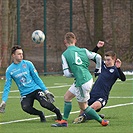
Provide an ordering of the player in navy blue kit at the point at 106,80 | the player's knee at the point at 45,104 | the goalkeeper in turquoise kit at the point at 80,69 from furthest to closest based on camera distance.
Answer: the player in navy blue kit at the point at 106,80 → the player's knee at the point at 45,104 → the goalkeeper in turquoise kit at the point at 80,69

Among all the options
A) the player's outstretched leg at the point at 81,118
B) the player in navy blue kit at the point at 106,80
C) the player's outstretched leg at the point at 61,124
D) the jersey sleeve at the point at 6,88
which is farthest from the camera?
the player in navy blue kit at the point at 106,80

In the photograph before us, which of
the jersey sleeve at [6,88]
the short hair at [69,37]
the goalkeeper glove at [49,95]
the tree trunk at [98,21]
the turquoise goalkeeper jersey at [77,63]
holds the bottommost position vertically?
the tree trunk at [98,21]

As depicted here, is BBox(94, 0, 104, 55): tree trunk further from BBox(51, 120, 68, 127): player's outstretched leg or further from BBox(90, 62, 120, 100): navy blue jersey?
BBox(51, 120, 68, 127): player's outstretched leg

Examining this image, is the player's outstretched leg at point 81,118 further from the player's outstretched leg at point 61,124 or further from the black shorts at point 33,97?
the black shorts at point 33,97

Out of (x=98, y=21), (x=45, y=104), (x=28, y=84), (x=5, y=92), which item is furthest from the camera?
(x=98, y=21)

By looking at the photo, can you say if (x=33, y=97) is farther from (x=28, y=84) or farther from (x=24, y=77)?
(x=24, y=77)

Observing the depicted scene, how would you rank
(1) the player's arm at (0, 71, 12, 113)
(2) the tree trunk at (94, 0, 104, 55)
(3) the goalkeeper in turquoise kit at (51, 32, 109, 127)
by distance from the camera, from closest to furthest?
A: (3) the goalkeeper in turquoise kit at (51, 32, 109, 127), (1) the player's arm at (0, 71, 12, 113), (2) the tree trunk at (94, 0, 104, 55)

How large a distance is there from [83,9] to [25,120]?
1905cm

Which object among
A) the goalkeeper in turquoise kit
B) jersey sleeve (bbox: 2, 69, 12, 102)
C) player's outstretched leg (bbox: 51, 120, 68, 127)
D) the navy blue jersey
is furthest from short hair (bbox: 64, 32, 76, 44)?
the navy blue jersey

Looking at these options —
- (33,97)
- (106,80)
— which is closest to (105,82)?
(106,80)

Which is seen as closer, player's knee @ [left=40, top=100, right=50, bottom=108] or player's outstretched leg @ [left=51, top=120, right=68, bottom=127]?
player's outstretched leg @ [left=51, top=120, right=68, bottom=127]

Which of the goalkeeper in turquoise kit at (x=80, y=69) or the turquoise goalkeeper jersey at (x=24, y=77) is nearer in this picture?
the goalkeeper in turquoise kit at (x=80, y=69)

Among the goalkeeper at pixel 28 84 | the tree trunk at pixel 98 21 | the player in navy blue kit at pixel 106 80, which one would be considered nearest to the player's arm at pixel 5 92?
the goalkeeper at pixel 28 84

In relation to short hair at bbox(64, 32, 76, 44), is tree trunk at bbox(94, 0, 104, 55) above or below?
below
